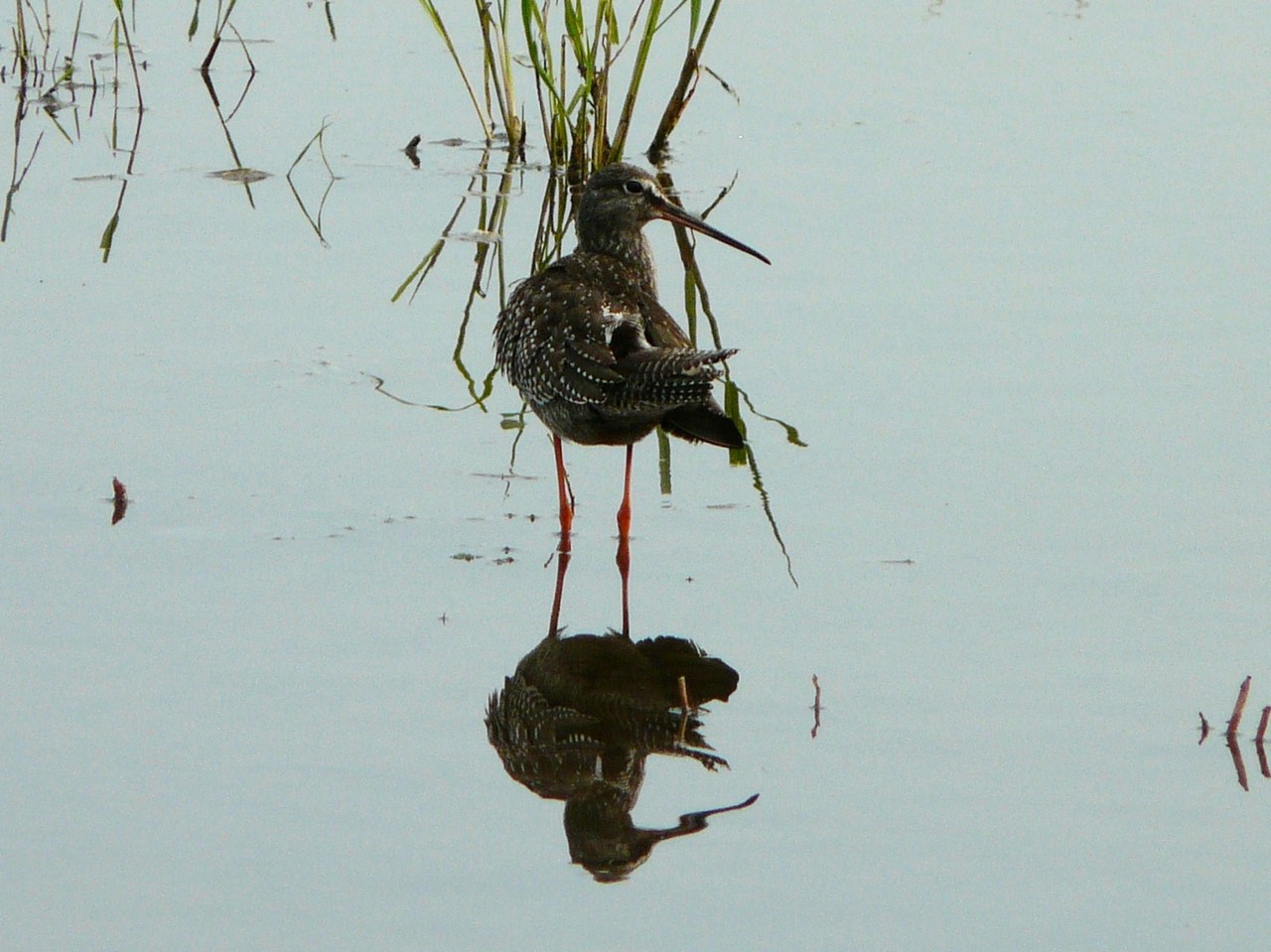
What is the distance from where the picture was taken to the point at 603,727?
15.7 feet

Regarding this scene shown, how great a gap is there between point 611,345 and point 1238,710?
2.11 m

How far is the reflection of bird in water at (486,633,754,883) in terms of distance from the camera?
425cm

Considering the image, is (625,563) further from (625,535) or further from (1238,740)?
(1238,740)

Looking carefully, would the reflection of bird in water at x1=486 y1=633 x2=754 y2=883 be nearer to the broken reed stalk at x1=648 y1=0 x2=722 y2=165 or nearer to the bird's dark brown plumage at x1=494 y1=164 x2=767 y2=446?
the bird's dark brown plumage at x1=494 y1=164 x2=767 y2=446

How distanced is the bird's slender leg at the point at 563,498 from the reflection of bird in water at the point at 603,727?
2.22 ft

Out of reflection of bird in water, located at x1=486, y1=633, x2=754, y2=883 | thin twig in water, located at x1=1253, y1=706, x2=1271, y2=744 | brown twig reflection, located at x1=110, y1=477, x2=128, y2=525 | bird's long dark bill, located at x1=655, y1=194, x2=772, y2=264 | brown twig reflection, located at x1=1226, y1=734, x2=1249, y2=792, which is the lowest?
brown twig reflection, located at x1=110, y1=477, x2=128, y2=525

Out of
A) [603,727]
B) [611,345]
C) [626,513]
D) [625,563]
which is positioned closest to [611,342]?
[611,345]

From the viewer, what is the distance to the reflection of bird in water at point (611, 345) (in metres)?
5.39

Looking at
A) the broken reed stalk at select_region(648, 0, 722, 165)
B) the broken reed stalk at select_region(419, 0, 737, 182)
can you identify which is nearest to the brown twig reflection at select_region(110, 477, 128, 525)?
the broken reed stalk at select_region(419, 0, 737, 182)

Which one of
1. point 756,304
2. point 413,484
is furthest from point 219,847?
Answer: point 756,304

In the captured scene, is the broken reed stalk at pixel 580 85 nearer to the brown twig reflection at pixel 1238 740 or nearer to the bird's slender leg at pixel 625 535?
the bird's slender leg at pixel 625 535

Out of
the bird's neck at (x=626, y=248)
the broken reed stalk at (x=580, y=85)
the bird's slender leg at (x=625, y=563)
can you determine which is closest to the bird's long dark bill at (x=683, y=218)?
the bird's neck at (x=626, y=248)

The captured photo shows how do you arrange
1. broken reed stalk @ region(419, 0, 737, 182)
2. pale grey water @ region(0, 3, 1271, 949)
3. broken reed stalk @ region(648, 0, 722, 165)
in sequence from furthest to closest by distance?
1. broken reed stalk @ region(648, 0, 722, 165)
2. broken reed stalk @ region(419, 0, 737, 182)
3. pale grey water @ region(0, 3, 1271, 949)

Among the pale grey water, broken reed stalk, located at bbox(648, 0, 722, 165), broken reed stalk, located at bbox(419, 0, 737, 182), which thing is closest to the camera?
the pale grey water
